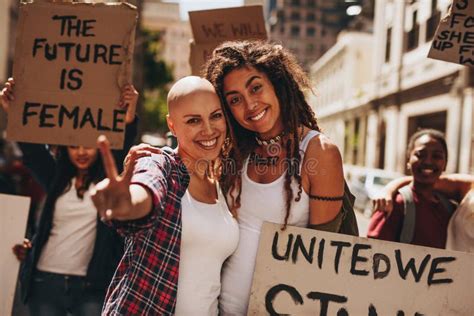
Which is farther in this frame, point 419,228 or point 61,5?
point 419,228

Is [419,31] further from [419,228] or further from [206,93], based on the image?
[206,93]

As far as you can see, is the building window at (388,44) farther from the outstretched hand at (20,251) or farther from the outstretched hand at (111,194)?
the outstretched hand at (111,194)

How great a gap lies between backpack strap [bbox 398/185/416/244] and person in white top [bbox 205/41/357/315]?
3.24 ft

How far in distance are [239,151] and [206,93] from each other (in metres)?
0.36

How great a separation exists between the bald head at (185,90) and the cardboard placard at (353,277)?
1.90 feet

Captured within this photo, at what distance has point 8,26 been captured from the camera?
23578 mm

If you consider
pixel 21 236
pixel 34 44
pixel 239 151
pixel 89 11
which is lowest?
pixel 21 236

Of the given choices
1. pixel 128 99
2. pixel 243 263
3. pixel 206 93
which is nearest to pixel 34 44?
pixel 128 99

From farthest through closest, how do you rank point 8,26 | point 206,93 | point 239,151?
point 8,26
point 239,151
point 206,93

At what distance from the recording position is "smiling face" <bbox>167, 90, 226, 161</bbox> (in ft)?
6.86

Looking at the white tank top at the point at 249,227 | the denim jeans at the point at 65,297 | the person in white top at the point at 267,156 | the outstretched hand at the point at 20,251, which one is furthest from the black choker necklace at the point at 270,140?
the outstretched hand at the point at 20,251

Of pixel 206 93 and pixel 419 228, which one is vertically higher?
pixel 206 93

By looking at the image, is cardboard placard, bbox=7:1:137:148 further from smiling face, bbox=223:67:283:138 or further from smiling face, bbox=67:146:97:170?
smiling face, bbox=223:67:283:138

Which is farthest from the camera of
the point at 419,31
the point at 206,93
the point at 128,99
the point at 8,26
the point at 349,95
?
the point at 349,95
